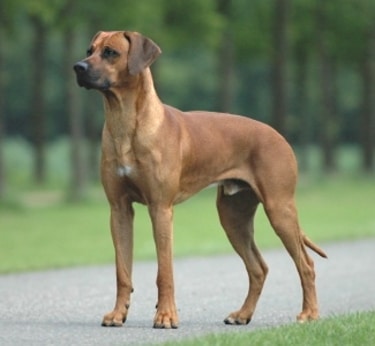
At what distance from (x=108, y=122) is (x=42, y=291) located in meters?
3.69

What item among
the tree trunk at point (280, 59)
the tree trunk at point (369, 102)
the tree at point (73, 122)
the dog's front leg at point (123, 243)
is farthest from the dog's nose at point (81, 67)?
the tree trunk at point (369, 102)

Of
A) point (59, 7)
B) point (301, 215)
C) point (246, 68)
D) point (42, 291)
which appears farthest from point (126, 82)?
point (246, 68)

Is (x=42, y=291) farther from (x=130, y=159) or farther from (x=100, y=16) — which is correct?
(x=100, y=16)

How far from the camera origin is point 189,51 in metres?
78.0

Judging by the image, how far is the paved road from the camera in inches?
420

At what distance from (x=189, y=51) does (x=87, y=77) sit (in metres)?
67.5

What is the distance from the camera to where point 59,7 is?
31.0 metres

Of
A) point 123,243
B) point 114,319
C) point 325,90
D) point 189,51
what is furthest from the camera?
point 189,51

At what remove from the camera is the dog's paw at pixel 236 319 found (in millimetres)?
11702

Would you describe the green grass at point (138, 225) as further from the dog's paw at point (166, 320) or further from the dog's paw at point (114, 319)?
the dog's paw at point (166, 320)

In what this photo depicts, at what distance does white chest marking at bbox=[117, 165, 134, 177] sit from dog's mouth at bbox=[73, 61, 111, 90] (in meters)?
0.68

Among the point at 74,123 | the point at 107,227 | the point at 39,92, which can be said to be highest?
the point at 107,227

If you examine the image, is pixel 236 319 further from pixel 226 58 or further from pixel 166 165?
pixel 226 58

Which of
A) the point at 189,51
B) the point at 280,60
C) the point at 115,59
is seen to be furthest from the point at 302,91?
the point at 115,59
